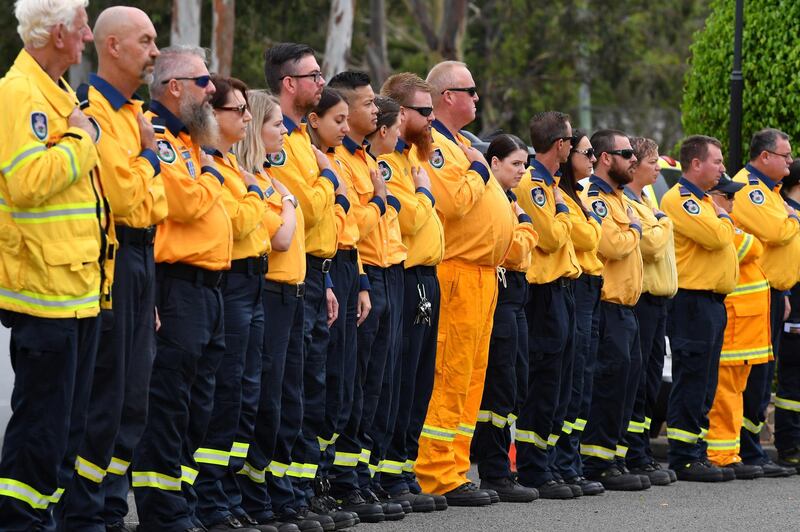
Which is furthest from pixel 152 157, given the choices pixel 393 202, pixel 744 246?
pixel 744 246

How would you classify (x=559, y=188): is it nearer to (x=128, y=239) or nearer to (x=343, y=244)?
(x=343, y=244)

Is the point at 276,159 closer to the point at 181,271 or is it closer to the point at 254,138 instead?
the point at 254,138

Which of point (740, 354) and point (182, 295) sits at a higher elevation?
point (182, 295)

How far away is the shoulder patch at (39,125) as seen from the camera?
20.7 ft

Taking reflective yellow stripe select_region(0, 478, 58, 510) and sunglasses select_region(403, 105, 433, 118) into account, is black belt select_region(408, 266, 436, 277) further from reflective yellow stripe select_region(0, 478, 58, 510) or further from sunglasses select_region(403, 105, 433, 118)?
reflective yellow stripe select_region(0, 478, 58, 510)

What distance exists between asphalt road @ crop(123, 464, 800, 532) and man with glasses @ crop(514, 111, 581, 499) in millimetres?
390

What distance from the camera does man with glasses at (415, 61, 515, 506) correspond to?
9.81m

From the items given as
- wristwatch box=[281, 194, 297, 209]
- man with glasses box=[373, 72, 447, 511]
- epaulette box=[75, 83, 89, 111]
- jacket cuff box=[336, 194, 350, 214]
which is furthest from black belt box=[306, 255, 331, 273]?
epaulette box=[75, 83, 89, 111]

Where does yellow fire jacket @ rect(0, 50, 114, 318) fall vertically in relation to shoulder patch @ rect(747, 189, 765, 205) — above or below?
above

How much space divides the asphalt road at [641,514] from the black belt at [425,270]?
142 centimetres

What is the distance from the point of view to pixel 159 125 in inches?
298

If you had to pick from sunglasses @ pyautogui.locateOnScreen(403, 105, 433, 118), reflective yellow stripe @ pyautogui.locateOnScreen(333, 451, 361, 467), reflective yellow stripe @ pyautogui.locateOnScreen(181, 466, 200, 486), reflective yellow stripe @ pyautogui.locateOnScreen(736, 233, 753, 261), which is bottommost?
reflective yellow stripe @ pyautogui.locateOnScreen(333, 451, 361, 467)

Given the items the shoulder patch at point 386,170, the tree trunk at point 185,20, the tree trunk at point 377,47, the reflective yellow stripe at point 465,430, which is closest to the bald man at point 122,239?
the shoulder patch at point 386,170

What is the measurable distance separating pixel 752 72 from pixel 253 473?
8.80m
